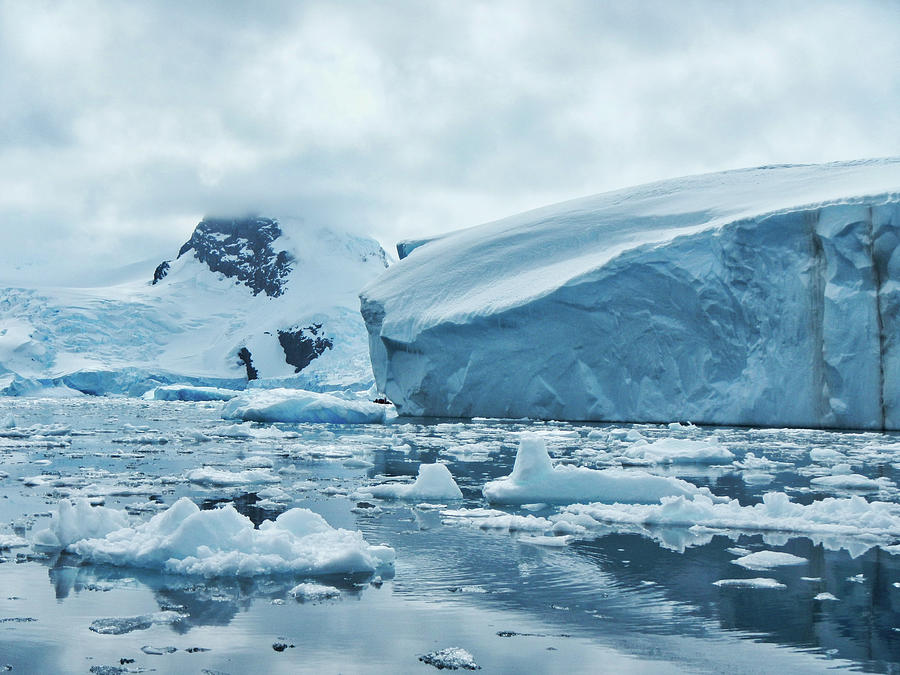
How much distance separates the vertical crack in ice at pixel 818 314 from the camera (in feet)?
67.3

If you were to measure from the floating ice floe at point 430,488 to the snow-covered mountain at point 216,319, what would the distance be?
38.9 metres

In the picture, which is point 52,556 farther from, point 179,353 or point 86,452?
point 179,353

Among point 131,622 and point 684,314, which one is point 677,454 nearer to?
point 131,622

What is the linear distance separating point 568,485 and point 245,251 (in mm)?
94262

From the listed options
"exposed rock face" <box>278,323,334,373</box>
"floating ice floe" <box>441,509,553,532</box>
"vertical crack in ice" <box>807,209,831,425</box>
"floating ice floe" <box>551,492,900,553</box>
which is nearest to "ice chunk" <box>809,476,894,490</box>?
"floating ice floe" <box>551,492,900,553</box>

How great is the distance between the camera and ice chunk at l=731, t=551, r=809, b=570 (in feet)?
17.9

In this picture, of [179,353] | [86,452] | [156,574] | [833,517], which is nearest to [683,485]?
[833,517]

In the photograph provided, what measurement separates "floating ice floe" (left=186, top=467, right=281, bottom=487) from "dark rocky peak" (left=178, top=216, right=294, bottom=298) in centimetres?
8190

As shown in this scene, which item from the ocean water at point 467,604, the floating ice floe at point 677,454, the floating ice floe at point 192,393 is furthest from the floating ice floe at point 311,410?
the floating ice floe at point 192,393

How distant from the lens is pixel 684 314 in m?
22.3

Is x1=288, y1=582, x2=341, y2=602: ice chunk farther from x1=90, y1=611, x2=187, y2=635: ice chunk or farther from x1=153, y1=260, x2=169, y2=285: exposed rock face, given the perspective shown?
x1=153, y1=260, x2=169, y2=285: exposed rock face

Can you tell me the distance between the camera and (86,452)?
13.2 m

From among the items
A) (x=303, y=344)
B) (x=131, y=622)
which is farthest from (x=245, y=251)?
(x=131, y=622)

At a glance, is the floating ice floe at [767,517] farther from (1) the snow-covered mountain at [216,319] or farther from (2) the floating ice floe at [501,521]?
(1) the snow-covered mountain at [216,319]
